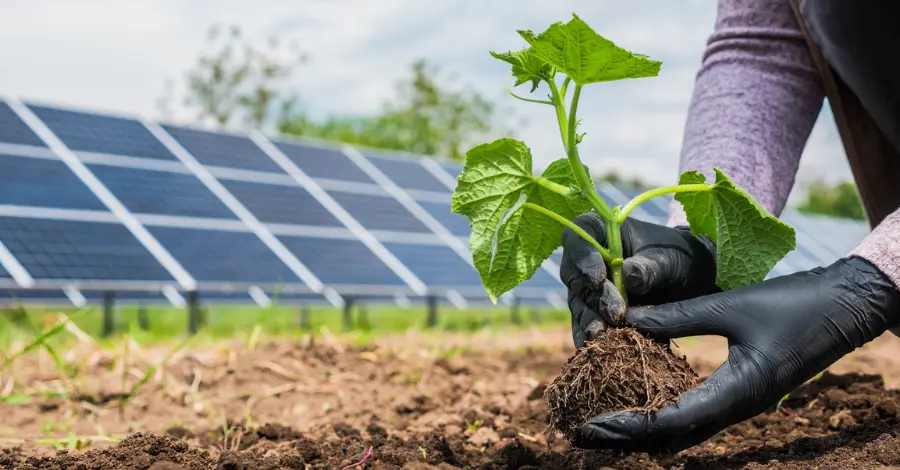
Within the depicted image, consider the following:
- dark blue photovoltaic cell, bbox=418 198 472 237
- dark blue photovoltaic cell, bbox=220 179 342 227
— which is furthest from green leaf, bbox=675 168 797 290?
dark blue photovoltaic cell, bbox=418 198 472 237

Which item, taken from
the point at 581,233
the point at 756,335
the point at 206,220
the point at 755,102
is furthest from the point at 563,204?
the point at 206,220

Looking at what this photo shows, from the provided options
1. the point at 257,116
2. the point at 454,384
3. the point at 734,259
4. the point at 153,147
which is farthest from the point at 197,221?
the point at 257,116

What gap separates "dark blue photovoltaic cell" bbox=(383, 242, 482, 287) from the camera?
7.27 m

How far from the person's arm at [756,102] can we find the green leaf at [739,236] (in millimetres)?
443

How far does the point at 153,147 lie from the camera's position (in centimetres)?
738

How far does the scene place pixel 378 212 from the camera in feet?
26.6

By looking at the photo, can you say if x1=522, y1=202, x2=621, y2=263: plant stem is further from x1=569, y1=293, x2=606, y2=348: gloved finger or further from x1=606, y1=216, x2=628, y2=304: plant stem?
x1=569, y1=293, x2=606, y2=348: gloved finger

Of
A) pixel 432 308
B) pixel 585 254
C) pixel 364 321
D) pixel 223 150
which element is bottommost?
pixel 364 321

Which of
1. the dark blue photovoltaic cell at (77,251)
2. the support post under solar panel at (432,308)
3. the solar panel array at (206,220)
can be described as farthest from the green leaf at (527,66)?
the support post under solar panel at (432,308)

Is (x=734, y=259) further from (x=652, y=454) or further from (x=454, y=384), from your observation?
(x=454, y=384)

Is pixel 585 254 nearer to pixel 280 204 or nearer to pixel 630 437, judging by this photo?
pixel 630 437

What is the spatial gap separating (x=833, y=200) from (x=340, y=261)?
1783 inches

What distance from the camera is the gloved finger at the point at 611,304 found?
1.53 metres

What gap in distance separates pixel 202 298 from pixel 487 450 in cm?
479
